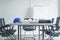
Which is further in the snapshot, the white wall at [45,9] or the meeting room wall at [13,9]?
the meeting room wall at [13,9]

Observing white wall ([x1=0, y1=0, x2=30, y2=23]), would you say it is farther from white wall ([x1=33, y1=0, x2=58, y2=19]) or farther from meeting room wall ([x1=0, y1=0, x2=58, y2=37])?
white wall ([x1=33, y1=0, x2=58, y2=19])

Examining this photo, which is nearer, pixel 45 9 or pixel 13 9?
pixel 45 9

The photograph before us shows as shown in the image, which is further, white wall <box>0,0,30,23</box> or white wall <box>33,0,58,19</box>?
white wall <box>0,0,30,23</box>

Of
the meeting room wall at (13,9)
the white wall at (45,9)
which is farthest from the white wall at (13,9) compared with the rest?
the white wall at (45,9)

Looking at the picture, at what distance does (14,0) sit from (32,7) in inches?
41.7

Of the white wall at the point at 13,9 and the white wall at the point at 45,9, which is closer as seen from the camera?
the white wall at the point at 45,9

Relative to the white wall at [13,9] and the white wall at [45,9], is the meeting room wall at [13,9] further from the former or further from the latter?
the white wall at [45,9]

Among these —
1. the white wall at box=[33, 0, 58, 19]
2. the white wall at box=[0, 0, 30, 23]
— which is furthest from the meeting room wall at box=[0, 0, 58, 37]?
the white wall at box=[33, 0, 58, 19]

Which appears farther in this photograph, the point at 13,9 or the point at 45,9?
the point at 13,9

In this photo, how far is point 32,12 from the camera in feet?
23.6

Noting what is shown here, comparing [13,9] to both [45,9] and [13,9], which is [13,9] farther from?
[45,9]

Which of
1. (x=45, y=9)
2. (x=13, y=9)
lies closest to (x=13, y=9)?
(x=13, y=9)

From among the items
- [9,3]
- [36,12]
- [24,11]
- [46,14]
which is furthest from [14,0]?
[46,14]

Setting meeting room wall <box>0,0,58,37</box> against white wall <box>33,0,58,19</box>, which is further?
meeting room wall <box>0,0,58,37</box>
